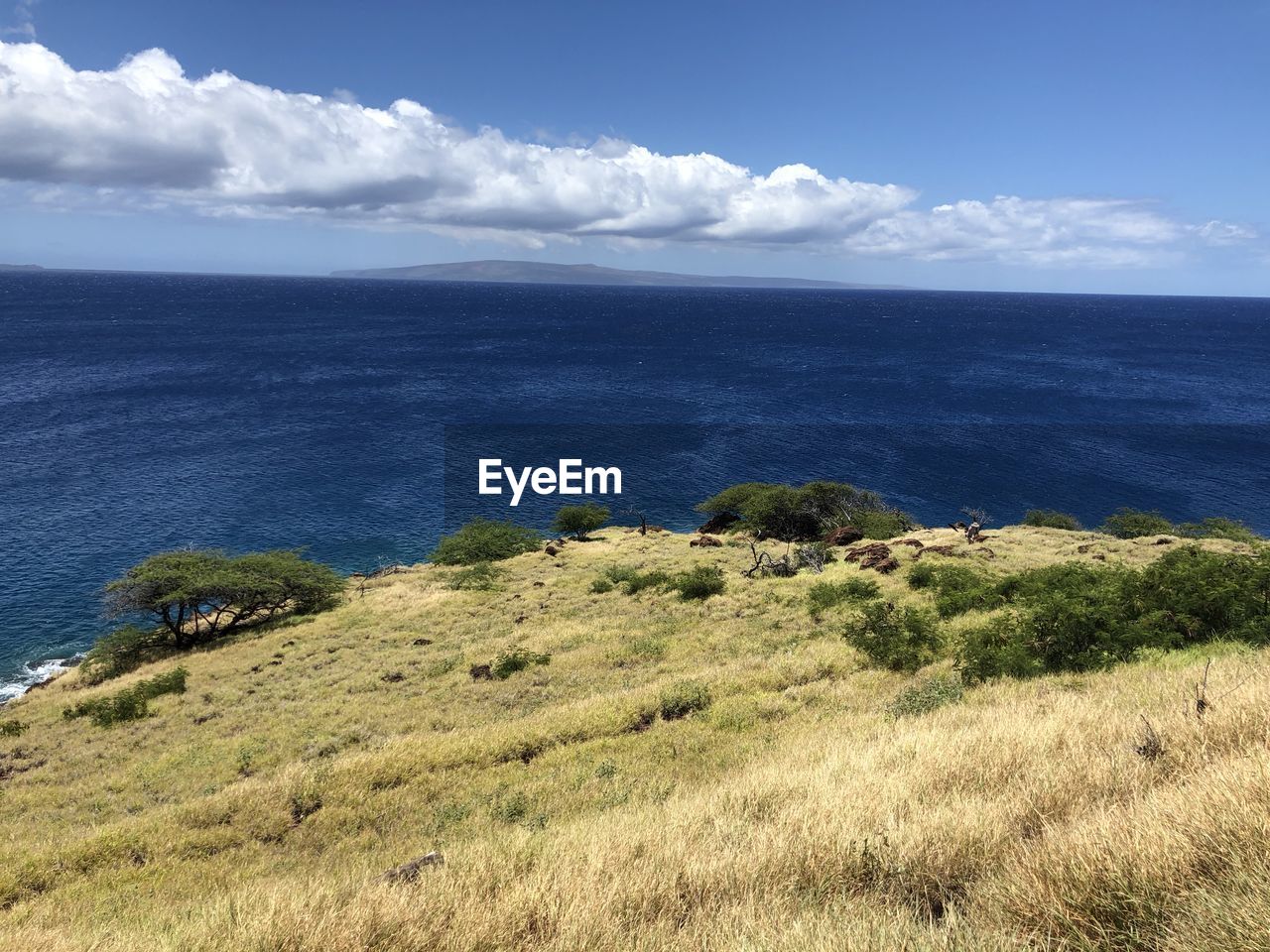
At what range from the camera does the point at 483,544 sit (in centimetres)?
4856

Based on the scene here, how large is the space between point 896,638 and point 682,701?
716cm

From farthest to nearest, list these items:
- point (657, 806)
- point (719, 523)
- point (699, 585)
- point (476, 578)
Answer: point (719, 523), point (476, 578), point (699, 585), point (657, 806)

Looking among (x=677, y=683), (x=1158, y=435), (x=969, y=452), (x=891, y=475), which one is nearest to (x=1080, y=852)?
(x=677, y=683)

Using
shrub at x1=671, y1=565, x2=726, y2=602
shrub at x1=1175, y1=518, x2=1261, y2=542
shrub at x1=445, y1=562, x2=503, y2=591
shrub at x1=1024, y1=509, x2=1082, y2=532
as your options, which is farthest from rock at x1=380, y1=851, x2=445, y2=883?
shrub at x1=1024, y1=509, x2=1082, y2=532

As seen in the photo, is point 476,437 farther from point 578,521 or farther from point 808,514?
point 808,514

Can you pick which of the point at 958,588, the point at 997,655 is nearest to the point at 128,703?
the point at 997,655

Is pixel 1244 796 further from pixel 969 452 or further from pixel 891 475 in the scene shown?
pixel 969 452

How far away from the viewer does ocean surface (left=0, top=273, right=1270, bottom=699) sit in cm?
5450

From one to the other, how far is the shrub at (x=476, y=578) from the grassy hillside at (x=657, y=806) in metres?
11.5

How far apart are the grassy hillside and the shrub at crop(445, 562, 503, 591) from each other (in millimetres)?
11509

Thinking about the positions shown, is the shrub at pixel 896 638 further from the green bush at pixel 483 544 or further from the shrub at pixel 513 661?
the green bush at pixel 483 544

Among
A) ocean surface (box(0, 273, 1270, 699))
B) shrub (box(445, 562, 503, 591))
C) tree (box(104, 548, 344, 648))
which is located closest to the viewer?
tree (box(104, 548, 344, 648))

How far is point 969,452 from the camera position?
265 feet

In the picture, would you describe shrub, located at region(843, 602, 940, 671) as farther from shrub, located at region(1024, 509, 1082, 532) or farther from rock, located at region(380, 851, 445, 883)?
shrub, located at region(1024, 509, 1082, 532)
